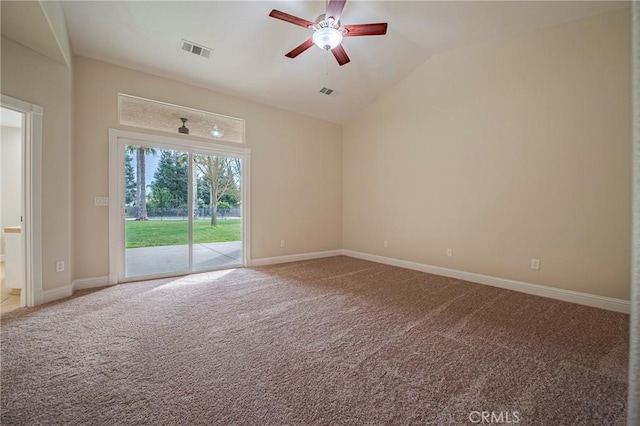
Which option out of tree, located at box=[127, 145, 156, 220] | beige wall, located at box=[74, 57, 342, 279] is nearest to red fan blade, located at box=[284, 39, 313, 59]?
beige wall, located at box=[74, 57, 342, 279]

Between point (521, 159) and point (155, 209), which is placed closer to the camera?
point (521, 159)

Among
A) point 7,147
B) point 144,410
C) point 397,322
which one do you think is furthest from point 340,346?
point 7,147

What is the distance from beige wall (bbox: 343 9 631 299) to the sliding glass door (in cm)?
291

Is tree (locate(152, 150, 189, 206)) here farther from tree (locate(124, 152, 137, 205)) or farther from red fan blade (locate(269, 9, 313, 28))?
red fan blade (locate(269, 9, 313, 28))

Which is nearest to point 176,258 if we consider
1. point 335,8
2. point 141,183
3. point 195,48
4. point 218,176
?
point 141,183

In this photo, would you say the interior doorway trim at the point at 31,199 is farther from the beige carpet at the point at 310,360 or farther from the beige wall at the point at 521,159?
the beige wall at the point at 521,159

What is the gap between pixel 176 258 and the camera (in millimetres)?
4461

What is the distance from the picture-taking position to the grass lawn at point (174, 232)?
3.92 m

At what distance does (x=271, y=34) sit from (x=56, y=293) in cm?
407

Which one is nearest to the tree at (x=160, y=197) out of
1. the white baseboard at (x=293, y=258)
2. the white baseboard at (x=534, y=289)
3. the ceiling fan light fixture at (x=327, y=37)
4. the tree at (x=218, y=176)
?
the tree at (x=218, y=176)

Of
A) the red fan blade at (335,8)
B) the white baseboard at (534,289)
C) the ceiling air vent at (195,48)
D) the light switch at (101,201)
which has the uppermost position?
the ceiling air vent at (195,48)

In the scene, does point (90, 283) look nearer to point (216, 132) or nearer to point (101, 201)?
point (101, 201)

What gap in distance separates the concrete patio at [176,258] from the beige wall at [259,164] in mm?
345

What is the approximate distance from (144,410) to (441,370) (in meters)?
1.89
